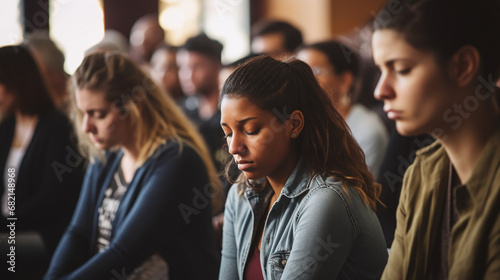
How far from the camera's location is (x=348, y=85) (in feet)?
8.73

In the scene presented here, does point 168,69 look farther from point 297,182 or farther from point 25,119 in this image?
point 297,182

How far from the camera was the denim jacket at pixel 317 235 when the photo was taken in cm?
115

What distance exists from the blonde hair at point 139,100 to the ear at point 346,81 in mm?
943

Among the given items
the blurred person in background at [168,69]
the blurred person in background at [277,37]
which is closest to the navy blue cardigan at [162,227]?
the blurred person in background at [277,37]

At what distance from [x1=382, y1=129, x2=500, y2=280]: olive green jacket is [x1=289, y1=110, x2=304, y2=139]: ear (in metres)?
0.29

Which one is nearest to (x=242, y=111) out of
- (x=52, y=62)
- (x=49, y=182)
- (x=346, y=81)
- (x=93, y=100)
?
(x=93, y=100)

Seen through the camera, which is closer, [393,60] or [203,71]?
[393,60]

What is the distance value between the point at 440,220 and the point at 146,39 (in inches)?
157

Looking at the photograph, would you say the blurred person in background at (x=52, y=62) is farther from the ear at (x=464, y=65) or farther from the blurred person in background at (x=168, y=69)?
the ear at (x=464, y=65)

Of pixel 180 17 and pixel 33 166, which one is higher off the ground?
pixel 180 17

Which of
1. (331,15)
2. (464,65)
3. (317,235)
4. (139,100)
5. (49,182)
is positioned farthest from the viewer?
(331,15)

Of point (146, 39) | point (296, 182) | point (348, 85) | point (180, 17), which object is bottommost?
point (296, 182)

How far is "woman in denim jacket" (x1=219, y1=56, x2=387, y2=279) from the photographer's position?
117 centimetres

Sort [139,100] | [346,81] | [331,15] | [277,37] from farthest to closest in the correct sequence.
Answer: [331,15] → [277,37] → [346,81] → [139,100]
